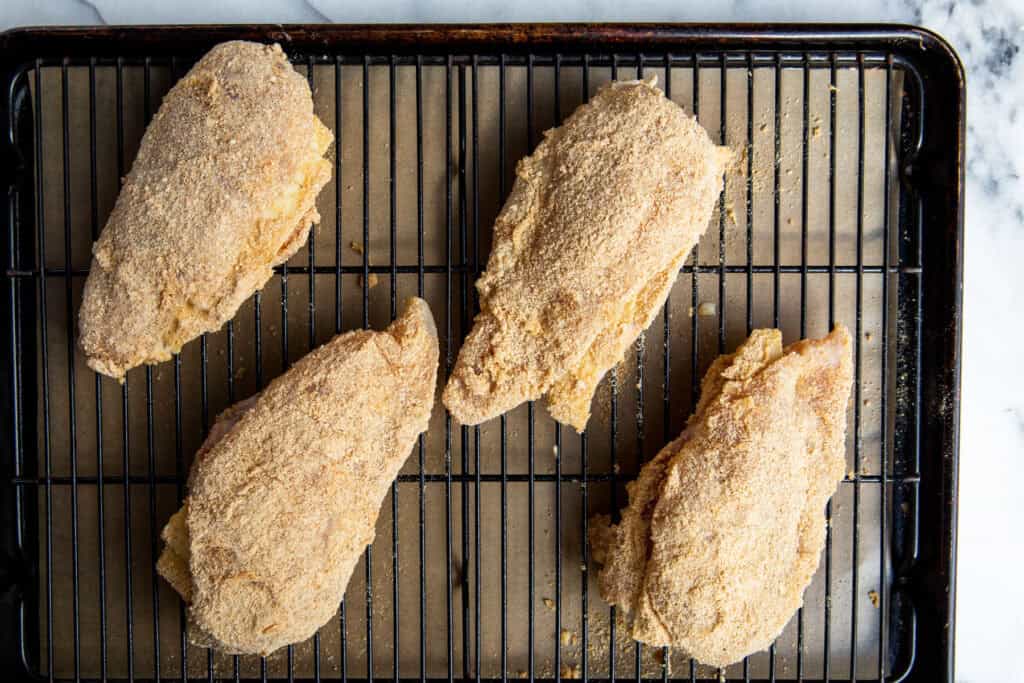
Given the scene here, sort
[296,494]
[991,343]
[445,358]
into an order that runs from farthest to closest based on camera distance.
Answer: [991,343]
[445,358]
[296,494]

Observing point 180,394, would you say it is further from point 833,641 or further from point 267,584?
point 833,641

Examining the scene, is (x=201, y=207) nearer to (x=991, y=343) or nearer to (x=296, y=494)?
(x=296, y=494)

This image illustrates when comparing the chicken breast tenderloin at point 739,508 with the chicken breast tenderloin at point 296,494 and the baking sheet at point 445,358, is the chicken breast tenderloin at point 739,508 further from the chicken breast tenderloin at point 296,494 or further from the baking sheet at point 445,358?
the chicken breast tenderloin at point 296,494

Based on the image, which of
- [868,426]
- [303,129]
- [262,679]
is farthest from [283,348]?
[868,426]

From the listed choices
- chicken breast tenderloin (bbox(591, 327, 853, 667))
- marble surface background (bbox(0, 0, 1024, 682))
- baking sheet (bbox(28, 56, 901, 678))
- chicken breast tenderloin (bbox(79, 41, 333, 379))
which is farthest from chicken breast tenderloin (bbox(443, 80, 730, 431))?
marble surface background (bbox(0, 0, 1024, 682))

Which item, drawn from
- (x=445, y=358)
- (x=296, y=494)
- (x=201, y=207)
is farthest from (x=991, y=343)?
(x=201, y=207)

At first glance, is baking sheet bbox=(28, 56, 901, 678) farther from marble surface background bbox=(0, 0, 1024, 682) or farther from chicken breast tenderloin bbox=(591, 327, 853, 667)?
marble surface background bbox=(0, 0, 1024, 682)
